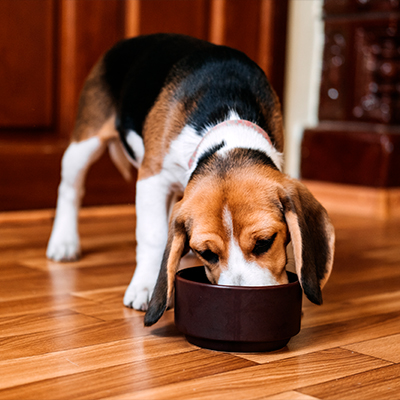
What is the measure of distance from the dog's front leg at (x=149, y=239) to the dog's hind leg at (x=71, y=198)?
0.83 m

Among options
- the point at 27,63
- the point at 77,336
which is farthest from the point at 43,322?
the point at 27,63

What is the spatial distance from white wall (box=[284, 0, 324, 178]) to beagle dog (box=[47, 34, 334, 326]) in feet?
8.02

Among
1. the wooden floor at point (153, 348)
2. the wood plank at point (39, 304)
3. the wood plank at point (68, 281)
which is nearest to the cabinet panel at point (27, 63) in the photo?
the wooden floor at point (153, 348)

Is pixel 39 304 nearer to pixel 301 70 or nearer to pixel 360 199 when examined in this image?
pixel 360 199

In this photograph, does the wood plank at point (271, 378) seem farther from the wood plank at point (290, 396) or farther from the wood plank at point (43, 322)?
the wood plank at point (43, 322)

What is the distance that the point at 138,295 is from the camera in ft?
7.39

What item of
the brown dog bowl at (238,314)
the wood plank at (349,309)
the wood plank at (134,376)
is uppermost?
the brown dog bowl at (238,314)

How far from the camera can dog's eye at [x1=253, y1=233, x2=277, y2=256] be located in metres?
1.74

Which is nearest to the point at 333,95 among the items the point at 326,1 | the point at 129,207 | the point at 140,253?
the point at 326,1

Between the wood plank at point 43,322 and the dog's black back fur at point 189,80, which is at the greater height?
the dog's black back fur at point 189,80

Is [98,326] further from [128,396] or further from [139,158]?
[139,158]

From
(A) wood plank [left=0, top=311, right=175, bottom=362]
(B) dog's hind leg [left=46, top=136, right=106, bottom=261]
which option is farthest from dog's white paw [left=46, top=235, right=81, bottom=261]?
(A) wood plank [left=0, top=311, right=175, bottom=362]

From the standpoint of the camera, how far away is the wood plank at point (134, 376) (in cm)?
146

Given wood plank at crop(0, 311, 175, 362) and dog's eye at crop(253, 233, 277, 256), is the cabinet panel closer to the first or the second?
wood plank at crop(0, 311, 175, 362)
